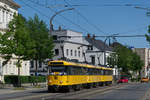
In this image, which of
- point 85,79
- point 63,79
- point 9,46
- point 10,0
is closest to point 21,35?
point 9,46

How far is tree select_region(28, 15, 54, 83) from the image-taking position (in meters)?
54.6

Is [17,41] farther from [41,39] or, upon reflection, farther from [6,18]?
[41,39]

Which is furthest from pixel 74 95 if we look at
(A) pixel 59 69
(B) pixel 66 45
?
(B) pixel 66 45

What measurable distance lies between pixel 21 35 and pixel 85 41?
6271 centimetres

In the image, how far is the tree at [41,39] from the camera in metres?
54.6

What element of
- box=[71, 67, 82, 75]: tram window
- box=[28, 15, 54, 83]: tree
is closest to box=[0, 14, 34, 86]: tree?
box=[71, 67, 82, 75]: tram window

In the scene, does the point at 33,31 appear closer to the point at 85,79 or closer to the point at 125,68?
the point at 85,79

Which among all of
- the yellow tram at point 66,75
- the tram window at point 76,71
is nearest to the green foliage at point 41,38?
the yellow tram at point 66,75

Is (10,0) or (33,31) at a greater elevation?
(10,0)

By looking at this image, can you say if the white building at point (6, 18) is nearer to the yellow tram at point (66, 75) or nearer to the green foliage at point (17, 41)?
the green foliage at point (17, 41)

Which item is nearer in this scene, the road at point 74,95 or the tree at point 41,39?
the road at point 74,95

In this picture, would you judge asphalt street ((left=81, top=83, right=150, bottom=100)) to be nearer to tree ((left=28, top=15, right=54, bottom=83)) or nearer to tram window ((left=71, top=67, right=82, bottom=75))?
tram window ((left=71, top=67, right=82, bottom=75))

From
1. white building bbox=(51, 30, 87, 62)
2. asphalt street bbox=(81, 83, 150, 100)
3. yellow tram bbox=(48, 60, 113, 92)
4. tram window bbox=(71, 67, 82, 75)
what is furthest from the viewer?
white building bbox=(51, 30, 87, 62)

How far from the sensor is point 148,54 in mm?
184000
